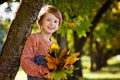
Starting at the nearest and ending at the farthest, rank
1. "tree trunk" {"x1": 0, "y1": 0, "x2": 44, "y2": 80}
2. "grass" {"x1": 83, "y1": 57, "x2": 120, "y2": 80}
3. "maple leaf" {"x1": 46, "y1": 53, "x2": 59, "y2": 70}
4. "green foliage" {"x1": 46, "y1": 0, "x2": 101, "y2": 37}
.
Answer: "maple leaf" {"x1": 46, "y1": 53, "x2": 59, "y2": 70}
"tree trunk" {"x1": 0, "y1": 0, "x2": 44, "y2": 80}
"green foliage" {"x1": 46, "y1": 0, "x2": 101, "y2": 37}
"grass" {"x1": 83, "y1": 57, "x2": 120, "y2": 80}

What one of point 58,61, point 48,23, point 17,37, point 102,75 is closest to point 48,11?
point 48,23

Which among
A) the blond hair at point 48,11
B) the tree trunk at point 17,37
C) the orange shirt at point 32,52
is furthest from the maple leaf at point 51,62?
the blond hair at point 48,11

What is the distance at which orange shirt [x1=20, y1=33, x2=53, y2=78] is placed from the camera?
4.55 meters

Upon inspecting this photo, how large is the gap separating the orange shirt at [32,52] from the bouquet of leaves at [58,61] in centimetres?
16

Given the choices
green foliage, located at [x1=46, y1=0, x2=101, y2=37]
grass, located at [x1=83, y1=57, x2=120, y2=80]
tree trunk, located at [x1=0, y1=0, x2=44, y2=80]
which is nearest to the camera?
tree trunk, located at [x1=0, y1=0, x2=44, y2=80]

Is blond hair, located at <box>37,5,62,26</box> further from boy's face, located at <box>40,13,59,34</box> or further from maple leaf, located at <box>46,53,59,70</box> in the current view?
maple leaf, located at <box>46,53,59,70</box>

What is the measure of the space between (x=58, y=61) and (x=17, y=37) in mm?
588

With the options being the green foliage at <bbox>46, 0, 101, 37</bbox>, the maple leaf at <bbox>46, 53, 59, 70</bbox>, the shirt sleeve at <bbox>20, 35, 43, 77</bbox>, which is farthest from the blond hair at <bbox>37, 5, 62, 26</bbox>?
the green foliage at <bbox>46, 0, 101, 37</bbox>

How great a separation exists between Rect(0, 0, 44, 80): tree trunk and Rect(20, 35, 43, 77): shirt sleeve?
0.48 ft

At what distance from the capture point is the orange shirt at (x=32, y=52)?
4551 mm

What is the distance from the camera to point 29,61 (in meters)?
4.54

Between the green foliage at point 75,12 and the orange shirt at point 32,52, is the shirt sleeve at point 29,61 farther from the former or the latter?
the green foliage at point 75,12

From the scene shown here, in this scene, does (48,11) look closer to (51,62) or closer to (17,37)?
(17,37)

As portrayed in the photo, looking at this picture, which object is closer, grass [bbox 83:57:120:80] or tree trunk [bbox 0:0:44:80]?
tree trunk [bbox 0:0:44:80]
